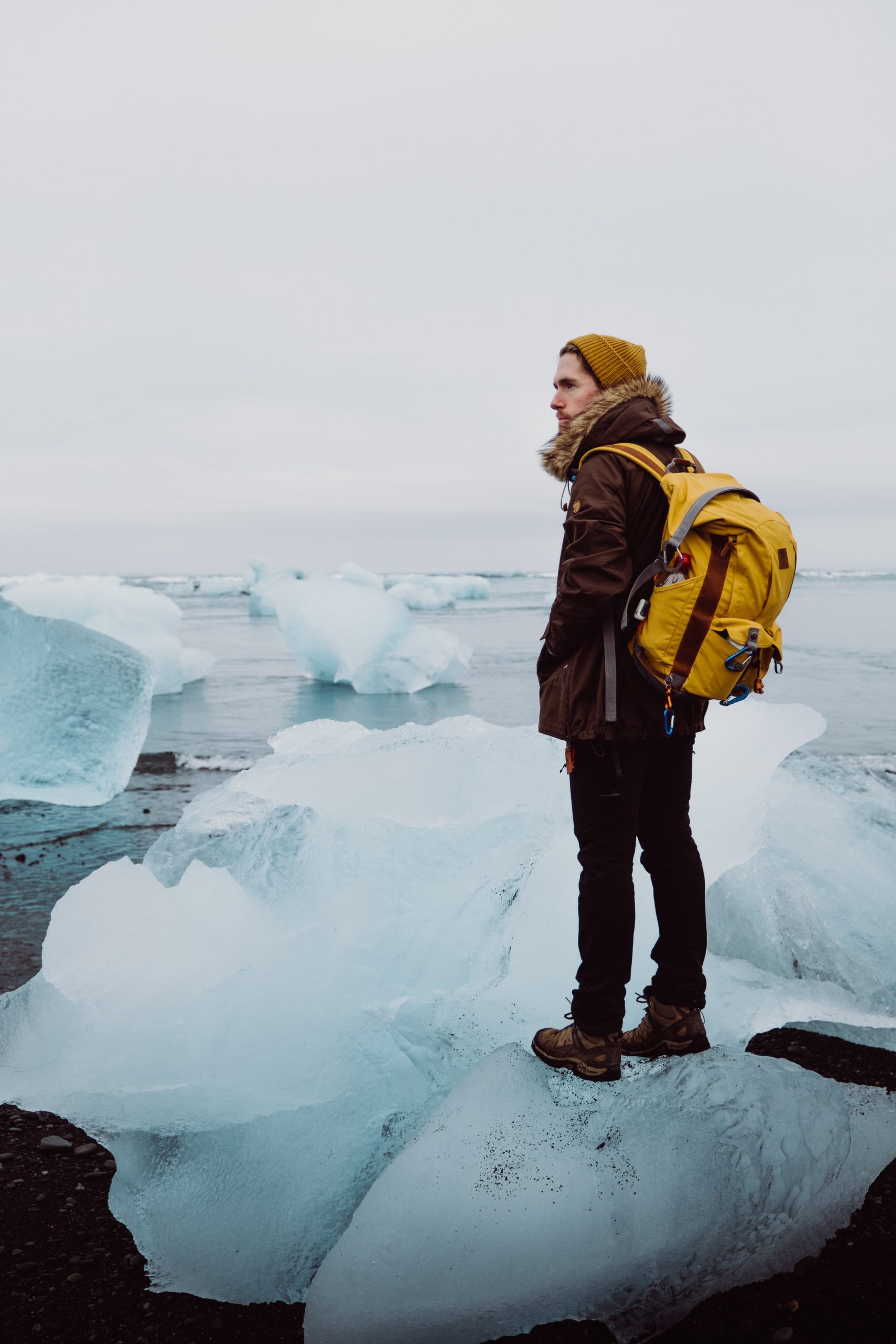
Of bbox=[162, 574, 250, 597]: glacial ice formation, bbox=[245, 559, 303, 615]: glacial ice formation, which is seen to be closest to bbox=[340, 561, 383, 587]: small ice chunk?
bbox=[245, 559, 303, 615]: glacial ice formation

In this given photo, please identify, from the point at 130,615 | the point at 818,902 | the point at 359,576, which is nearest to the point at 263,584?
the point at 359,576

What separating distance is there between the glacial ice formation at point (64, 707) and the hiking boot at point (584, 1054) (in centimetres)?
439

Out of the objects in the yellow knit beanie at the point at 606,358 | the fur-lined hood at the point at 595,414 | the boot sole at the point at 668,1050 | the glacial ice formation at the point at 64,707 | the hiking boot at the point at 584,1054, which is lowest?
the glacial ice formation at the point at 64,707

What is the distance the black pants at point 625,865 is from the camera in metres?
2.01

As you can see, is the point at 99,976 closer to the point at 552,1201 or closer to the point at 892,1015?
the point at 552,1201

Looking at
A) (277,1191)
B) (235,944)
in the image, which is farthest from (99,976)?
(277,1191)

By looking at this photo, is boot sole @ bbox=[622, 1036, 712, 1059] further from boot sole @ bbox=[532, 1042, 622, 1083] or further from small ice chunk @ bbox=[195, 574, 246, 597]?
small ice chunk @ bbox=[195, 574, 246, 597]

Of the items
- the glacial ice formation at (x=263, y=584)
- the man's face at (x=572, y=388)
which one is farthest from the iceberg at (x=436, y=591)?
the man's face at (x=572, y=388)

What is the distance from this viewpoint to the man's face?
85.3 inches

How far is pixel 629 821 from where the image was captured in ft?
6.63

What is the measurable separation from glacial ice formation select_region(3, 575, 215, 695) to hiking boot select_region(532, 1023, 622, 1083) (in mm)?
8712

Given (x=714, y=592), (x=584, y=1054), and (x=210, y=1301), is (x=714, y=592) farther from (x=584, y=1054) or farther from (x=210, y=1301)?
(x=210, y=1301)

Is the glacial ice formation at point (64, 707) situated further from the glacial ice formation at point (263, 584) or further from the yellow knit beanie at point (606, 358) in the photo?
the glacial ice formation at point (263, 584)

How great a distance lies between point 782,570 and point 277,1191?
1.55 meters
